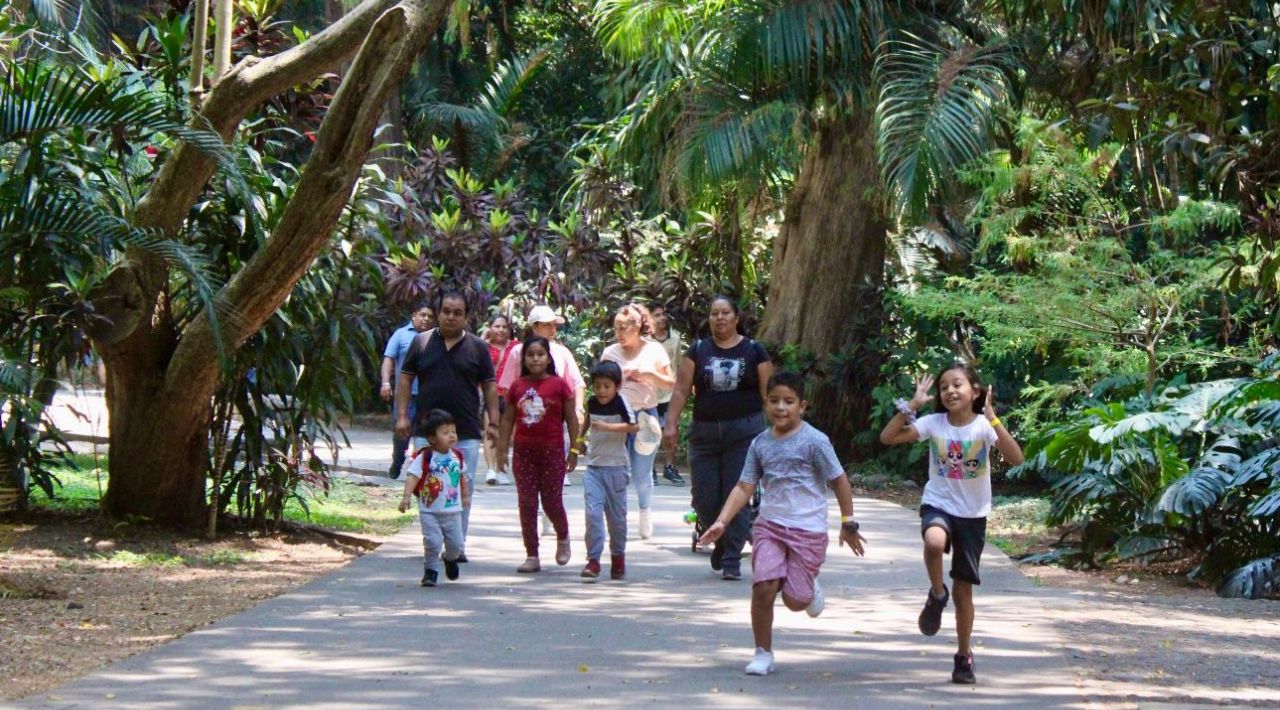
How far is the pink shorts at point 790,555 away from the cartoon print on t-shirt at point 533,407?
10.6 feet

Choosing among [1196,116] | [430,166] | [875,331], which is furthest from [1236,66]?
[430,166]

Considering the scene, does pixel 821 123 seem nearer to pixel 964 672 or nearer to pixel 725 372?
pixel 725 372

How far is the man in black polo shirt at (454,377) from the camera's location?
10.5 metres

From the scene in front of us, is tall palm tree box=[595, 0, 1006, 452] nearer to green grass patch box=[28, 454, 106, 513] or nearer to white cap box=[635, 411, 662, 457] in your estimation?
white cap box=[635, 411, 662, 457]

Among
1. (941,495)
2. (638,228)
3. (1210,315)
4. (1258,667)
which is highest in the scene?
(638,228)

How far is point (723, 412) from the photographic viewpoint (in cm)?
1009

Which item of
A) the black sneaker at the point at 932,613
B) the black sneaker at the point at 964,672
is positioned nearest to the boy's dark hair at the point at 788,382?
the black sneaker at the point at 932,613

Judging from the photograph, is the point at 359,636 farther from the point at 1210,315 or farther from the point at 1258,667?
the point at 1210,315

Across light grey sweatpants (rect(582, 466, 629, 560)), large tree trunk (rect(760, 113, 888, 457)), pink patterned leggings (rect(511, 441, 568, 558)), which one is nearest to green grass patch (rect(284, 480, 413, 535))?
pink patterned leggings (rect(511, 441, 568, 558))

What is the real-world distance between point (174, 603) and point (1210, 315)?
10.2m

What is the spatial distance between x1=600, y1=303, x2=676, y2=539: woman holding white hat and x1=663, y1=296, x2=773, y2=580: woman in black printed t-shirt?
67.4 inches

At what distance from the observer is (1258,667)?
7.23 meters

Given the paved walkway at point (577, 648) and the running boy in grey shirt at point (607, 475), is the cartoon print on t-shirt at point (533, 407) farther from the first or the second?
the paved walkway at point (577, 648)

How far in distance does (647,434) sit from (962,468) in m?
5.14
